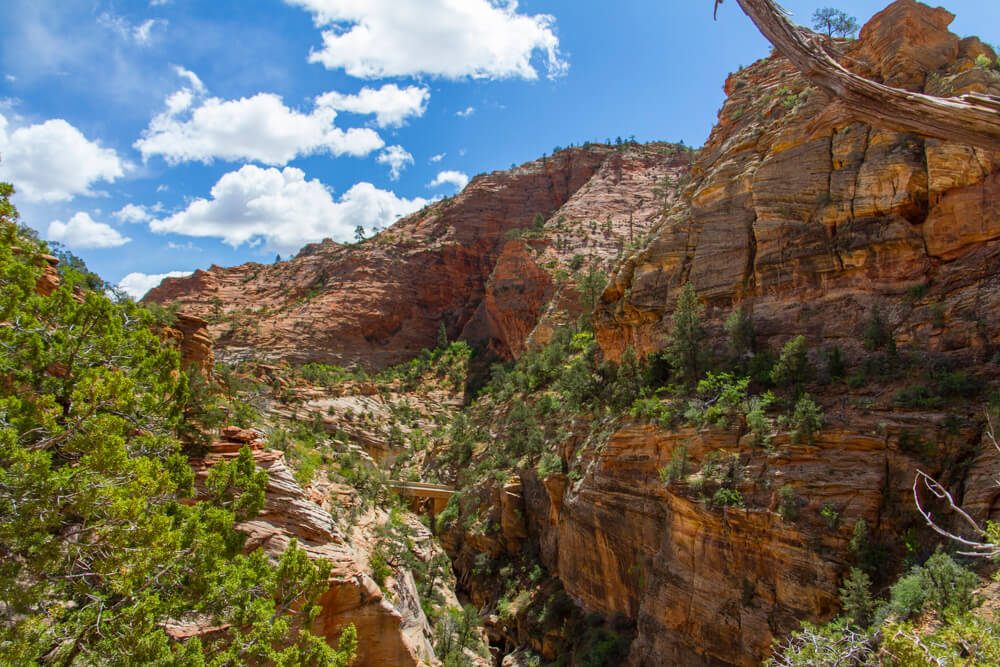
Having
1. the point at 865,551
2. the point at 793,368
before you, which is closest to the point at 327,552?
the point at 865,551

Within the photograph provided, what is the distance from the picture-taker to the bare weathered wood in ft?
13.6

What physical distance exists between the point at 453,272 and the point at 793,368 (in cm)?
5507

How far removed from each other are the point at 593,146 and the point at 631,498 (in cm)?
7130

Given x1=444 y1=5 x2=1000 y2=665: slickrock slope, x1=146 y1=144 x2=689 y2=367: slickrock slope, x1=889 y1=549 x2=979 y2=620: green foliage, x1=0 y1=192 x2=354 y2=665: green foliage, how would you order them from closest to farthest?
x1=0 y1=192 x2=354 y2=665: green foliage < x1=889 y1=549 x2=979 y2=620: green foliage < x1=444 y1=5 x2=1000 y2=665: slickrock slope < x1=146 y1=144 x2=689 y2=367: slickrock slope

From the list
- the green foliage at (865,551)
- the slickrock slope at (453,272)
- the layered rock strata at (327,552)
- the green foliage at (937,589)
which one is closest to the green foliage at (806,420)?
the green foliage at (865,551)

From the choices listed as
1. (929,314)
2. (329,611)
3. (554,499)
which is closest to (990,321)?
(929,314)

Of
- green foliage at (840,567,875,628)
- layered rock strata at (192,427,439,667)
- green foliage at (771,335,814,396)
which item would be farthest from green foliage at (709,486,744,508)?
layered rock strata at (192,427,439,667)

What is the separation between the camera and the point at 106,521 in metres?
8.09

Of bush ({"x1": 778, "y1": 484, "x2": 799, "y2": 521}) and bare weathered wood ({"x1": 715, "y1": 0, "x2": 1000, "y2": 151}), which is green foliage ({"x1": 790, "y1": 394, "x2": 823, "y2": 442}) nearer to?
bush ({"x1": 778, "y1": 484, "x2": 799, "y2": 521})

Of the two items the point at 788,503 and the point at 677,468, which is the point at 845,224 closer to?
the point at 677,468

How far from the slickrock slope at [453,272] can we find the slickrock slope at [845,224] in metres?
21.3

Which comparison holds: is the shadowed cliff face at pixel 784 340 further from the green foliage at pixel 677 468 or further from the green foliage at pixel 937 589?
the green foliage at pixel 937 589

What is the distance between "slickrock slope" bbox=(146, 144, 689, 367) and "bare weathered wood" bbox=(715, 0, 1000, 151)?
42.3 m

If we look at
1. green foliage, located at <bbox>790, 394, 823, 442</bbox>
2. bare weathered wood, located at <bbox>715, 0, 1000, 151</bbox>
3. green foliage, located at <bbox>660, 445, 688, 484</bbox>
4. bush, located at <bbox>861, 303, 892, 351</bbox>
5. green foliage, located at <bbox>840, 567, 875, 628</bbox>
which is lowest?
green foliage, located at <bbox>840, 567, 875, 628</bbox>
